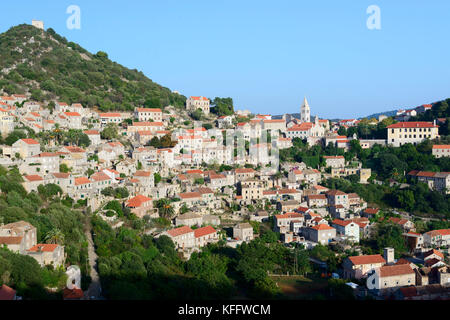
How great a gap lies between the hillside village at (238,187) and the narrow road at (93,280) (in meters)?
0.31

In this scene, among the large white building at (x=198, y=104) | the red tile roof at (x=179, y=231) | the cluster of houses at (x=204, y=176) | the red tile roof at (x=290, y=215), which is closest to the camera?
the red tile roof at (x=179, y=231)

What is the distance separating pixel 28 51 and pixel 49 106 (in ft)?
66.8

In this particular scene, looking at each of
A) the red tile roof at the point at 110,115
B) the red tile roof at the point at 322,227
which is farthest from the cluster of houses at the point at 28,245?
the red tile roof at the point at 110,115

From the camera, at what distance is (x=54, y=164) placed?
33281 mm

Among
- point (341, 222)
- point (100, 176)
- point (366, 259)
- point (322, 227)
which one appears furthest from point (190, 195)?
point (366, 259)

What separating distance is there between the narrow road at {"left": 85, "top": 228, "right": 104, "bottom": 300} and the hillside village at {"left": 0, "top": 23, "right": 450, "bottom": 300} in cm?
31

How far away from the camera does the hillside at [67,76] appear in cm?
5338

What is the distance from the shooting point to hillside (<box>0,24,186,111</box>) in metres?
53.4

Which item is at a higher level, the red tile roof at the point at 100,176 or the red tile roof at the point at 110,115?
the red tile roof at the point at 110,115

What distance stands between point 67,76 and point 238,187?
32827 millimetres

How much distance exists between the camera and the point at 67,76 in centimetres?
6031

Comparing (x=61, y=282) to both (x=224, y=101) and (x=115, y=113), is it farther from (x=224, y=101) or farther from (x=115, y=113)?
(x=224, y=101)

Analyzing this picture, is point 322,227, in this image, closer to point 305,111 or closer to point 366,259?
point 366,259

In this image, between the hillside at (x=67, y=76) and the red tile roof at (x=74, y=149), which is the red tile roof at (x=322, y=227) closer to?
the red tile roof at (x=74, y=149)
